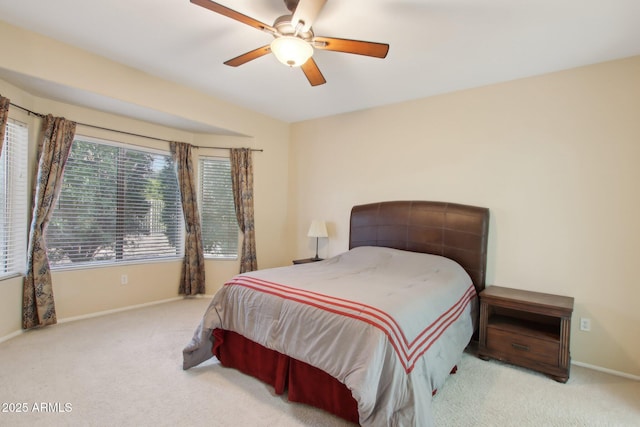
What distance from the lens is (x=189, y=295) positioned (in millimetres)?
4449

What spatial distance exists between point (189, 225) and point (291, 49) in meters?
3.14

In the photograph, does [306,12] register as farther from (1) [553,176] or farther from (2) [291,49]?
(1) [553,176]

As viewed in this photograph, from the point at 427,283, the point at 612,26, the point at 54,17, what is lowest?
the point at 427,283

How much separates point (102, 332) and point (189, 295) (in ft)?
4.34

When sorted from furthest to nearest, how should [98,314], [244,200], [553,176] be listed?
1. [244,200]
2. [98,314]
3. [553,176]

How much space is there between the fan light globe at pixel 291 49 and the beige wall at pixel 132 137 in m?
2.06

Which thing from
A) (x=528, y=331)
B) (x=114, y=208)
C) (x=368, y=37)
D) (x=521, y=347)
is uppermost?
(x=368, y=37)

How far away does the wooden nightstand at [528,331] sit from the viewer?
2.45m

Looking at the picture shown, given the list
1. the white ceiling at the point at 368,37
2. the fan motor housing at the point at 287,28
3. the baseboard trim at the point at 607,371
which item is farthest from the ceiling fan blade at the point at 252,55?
the baseboard trim at the point at 607,371

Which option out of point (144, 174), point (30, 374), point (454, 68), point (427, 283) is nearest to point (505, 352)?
point (427, 283)

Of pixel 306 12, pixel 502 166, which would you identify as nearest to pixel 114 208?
pixel 306 12

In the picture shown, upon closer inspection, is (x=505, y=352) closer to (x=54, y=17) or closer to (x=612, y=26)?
(x=612, y=26)

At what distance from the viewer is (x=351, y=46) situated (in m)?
2.11

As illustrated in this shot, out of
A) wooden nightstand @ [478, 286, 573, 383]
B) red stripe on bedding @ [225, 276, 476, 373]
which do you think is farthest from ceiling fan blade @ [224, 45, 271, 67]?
wooden nightstand @ [478, 286, 573, 383]
